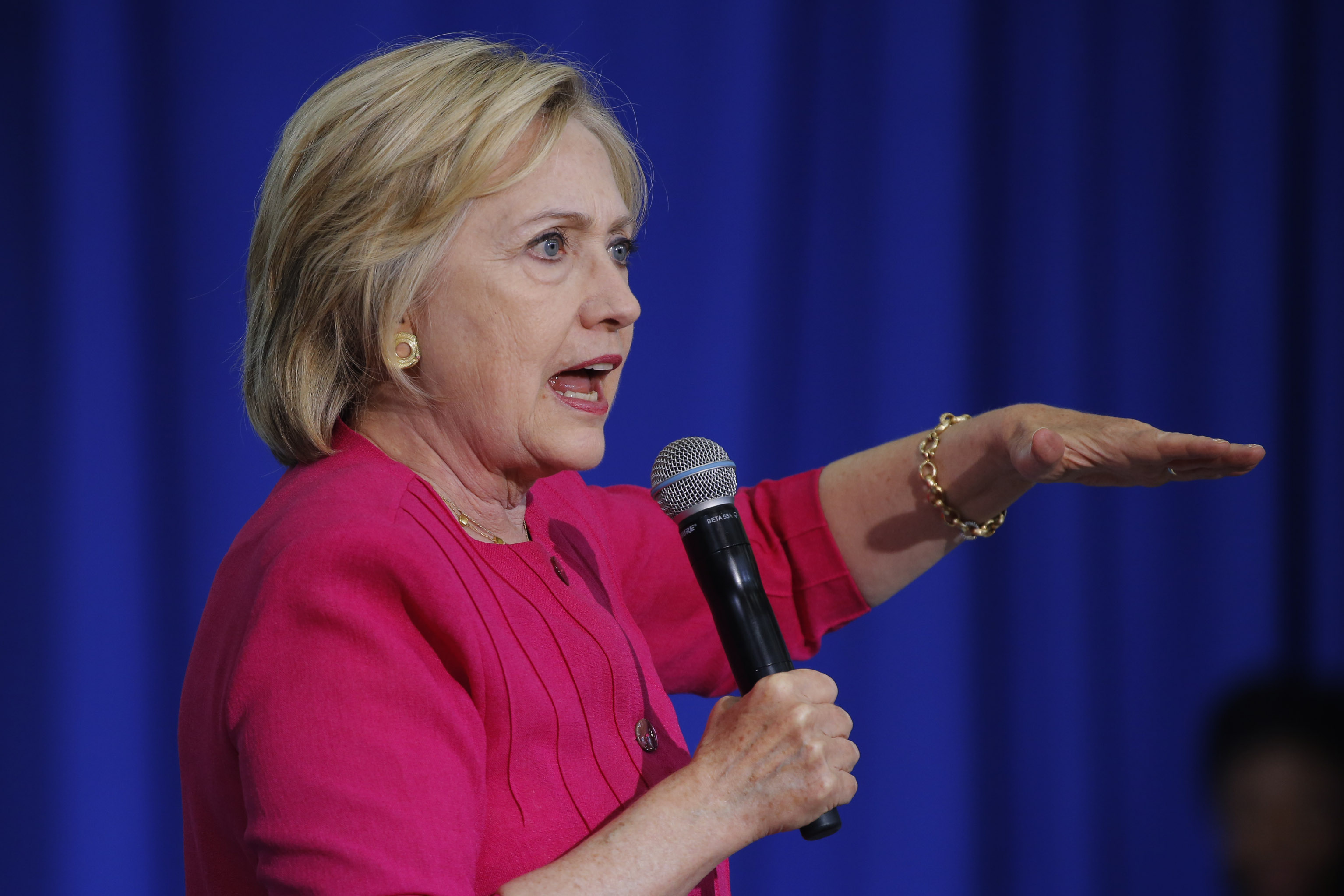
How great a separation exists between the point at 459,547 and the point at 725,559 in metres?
0.26

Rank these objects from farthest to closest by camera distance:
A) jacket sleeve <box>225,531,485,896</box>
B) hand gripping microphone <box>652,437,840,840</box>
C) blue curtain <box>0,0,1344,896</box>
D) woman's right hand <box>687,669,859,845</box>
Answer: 1. blue curtain <box>0,0,1344,896</box>
2. hand gripping microphone <box>652,437,840,840</box>
3. woman's right hand <box>687,669,859,845</box>
4. jacket sleeve <box>225,531,485,896</box>

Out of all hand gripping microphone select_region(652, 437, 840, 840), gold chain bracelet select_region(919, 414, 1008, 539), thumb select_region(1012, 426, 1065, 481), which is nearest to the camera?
hand gripping microphone select_region(652, 437, 840, 840)

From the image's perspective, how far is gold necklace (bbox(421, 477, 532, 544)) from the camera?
1.14m

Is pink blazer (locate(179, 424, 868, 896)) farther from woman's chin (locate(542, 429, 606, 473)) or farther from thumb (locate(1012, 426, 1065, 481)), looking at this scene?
thumb (locate(1012, 426, 1065, 481))

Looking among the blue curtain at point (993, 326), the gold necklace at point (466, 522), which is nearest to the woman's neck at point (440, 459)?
the gold necklace at point (466, 522)

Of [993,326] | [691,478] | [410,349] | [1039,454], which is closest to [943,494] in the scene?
[1039,454]

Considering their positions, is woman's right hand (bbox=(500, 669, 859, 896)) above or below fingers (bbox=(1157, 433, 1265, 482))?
below

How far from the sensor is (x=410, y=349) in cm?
114

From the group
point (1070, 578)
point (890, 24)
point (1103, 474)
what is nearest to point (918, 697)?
point (1070, 578)

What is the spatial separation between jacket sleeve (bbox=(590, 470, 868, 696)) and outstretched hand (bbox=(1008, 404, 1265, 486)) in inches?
12.5

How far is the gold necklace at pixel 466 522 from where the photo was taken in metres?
1.14

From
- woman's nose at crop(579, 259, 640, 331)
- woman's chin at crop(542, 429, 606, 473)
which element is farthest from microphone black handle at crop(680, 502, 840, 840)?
woman's nose at crop(579, 259, 640, 331)

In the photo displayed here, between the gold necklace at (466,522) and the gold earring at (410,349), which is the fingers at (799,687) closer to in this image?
the gold necklace at (466,522)

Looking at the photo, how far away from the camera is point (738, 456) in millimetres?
2219
